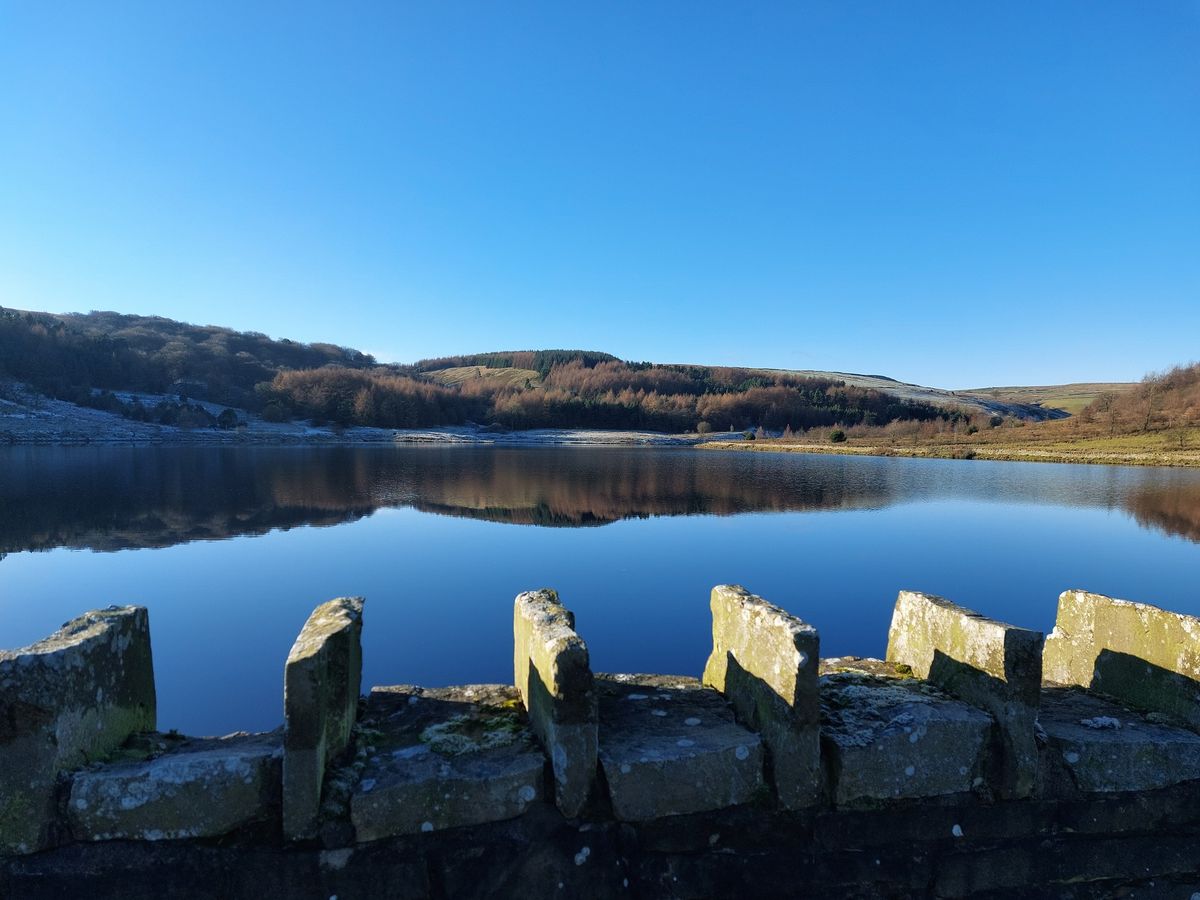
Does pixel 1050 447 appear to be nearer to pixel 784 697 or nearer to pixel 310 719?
pixel 784 697

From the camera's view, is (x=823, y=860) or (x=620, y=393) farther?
(x=620, y=393)

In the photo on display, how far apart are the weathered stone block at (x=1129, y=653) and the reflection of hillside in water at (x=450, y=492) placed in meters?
12.9

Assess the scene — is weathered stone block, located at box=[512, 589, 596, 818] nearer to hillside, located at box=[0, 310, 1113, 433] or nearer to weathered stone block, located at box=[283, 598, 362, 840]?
weathered stone block, located at box=[283, 598, 362, 840]

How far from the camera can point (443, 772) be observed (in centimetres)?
249

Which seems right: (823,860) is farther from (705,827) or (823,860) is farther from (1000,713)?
(1000,713)

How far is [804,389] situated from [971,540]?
152159 millimetres

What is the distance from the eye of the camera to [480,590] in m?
9.95

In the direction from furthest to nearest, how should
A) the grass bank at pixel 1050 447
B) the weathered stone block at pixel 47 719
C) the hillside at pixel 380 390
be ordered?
the hillside at pixel 380 390
the grass bank at pixel 1050 447
the weathered stone block at pixel 47 719

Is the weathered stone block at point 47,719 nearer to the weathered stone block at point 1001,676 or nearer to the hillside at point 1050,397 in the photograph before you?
the weathered stone block at point 1001,676

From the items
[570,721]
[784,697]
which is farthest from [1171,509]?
[570,721]

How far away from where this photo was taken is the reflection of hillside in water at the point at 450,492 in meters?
14.5

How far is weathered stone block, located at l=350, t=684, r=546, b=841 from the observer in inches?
94.3

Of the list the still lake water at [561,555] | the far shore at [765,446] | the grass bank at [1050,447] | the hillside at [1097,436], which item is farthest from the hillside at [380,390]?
the still lake water at [561,555]

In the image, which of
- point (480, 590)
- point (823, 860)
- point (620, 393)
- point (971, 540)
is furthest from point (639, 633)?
point (620, 393)
